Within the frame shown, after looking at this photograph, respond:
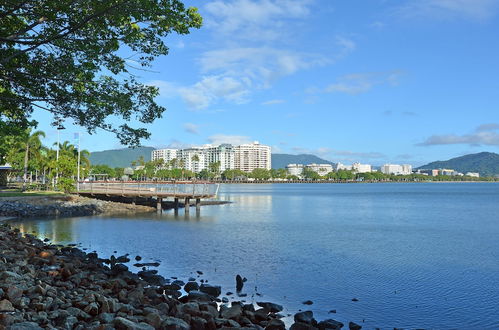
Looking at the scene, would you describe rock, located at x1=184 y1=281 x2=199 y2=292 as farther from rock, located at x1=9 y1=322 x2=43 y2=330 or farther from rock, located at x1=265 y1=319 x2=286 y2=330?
rock, located at x1=9 y1=322 x2=43 y2=330

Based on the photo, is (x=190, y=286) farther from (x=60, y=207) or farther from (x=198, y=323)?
(x=60, y=207)

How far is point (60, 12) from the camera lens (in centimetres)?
1195

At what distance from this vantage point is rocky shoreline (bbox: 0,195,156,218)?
Result: 34.5 metres

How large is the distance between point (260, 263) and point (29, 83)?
11629mm

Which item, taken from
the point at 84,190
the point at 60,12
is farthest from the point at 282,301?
the point at 84,190

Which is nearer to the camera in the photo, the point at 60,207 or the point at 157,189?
the point at 60,207

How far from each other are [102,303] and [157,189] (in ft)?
122

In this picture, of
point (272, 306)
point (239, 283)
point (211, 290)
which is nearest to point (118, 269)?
point (211, 290)

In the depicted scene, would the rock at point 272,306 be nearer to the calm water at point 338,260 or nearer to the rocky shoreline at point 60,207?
the calm water at point 338,260

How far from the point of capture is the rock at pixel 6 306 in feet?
24.2

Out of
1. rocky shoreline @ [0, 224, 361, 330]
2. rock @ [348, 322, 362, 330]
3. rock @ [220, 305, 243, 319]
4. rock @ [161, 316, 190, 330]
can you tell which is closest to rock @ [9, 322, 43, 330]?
rocky shoreline @ [0, 224, 361, 330]

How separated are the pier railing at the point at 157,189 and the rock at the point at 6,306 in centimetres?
3492

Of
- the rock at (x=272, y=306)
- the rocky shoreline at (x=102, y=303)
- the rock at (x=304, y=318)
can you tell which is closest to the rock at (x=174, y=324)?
the rocky shoreline at (x=102, y=303)

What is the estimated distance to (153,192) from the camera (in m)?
44.8
